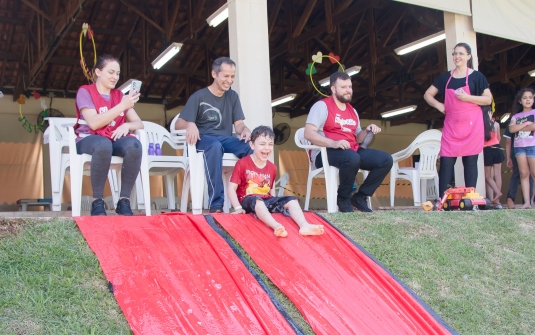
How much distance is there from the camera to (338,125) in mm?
4430

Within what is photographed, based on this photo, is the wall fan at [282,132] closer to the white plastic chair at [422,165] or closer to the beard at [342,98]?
the white plastic chair at [422,165]

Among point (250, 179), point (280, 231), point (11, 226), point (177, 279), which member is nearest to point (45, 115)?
point (250, 179)

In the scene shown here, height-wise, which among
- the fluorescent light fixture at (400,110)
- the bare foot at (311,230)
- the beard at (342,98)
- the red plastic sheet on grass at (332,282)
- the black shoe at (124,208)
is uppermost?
the fluorescent light fixture at (400,110)

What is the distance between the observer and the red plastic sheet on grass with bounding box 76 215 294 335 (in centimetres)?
228

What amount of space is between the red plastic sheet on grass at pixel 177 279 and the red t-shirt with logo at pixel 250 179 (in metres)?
0.61

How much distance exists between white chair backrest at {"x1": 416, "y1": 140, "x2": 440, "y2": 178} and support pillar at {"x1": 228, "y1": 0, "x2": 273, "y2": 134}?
Answer: 210cm

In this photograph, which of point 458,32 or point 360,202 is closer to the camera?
point 360,202

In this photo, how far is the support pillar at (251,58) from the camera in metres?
4.71

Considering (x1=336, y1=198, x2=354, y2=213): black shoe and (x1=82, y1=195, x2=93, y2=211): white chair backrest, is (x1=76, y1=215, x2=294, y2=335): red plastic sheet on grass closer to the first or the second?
(x1=336, y1=198, x2=354, y2=213): black shoe

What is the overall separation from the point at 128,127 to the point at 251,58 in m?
1.43

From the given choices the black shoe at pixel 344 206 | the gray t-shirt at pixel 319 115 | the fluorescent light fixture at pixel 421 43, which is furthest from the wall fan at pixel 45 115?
the black shoe at pixel 344 206

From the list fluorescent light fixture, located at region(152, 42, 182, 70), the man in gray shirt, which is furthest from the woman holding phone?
fluorescent light fixture, located at region(152, 42, 182, 70)

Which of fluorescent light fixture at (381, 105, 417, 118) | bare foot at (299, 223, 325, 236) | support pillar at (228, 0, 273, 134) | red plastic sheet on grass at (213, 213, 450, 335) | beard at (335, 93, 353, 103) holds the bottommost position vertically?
red plastic sheet on grass at (213, 213, 450, 335)

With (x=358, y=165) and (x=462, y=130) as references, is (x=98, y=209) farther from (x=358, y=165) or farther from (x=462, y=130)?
(x=462, y=130)
